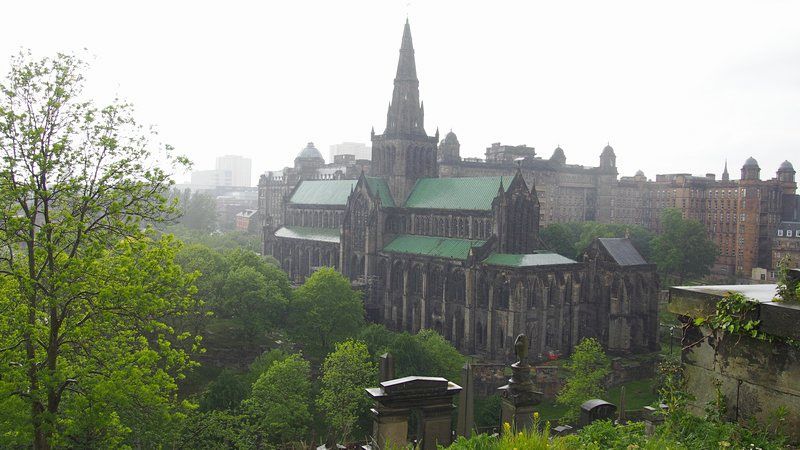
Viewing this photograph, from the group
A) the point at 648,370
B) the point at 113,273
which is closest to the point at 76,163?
the point at 113,273

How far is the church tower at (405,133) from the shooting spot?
80188mm

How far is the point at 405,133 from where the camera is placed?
80.1 meters

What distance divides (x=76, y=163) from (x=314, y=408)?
26.1 metres

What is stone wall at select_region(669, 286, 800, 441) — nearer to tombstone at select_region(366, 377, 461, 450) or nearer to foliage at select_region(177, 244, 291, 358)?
tombstone at select_region(366, 377, 461, 450)

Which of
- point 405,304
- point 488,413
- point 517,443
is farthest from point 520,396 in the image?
point 405,304

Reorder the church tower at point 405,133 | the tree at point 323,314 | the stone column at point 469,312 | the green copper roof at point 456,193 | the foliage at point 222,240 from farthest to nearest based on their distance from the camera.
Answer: the foliage at point 222,240
the church tower at point 405,133
the green copper roof at point 456,193
the stone column at point 469,312
the tree at point 323,314

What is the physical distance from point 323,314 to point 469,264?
1597 cm

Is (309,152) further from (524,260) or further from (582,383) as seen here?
(582,383)

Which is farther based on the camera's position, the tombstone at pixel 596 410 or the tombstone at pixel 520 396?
the tombstone at pixel 596 410

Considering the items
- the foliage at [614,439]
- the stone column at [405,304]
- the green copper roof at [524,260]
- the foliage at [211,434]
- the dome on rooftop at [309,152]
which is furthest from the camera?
the dome on rooftop at [309,152]

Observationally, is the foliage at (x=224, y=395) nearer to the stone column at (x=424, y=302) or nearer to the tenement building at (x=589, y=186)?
the stone column at (x=424, y=302)

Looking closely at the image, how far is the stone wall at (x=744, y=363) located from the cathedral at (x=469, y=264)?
4879cm

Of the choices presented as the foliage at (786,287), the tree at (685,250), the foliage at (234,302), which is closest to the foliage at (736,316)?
the foliage at (786,287)

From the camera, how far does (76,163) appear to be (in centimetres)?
2116
